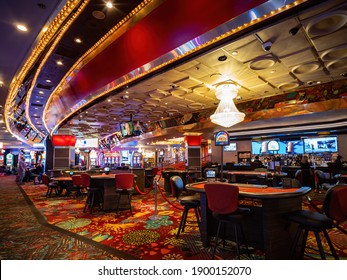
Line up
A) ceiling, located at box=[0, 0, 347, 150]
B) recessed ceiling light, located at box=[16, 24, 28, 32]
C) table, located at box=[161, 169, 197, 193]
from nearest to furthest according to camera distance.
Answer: recessed ceiling light, located at box=[16, 24, 28, 32], ceiling, located at box=[0, 0, 347, 150], table, located at box=[161, 169, 197, 193]

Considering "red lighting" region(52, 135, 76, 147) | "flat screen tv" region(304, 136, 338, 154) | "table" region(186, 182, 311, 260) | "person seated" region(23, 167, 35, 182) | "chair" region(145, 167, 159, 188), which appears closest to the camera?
"table" region(186, 182, 311, 260)

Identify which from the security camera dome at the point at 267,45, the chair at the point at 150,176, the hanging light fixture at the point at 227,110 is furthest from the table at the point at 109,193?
the chair at the point at 150,176

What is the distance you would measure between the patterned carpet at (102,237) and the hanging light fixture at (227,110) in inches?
99.6

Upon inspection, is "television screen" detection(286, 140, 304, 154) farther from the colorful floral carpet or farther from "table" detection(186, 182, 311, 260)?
"table" detection(186, 182, 311, 260)

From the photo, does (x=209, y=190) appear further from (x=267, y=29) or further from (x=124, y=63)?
(x=124, y=63)

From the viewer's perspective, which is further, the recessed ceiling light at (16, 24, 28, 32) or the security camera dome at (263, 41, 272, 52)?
the security camera dome at (263, 41, 272, 52)

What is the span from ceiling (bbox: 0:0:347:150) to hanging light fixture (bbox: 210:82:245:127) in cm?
23

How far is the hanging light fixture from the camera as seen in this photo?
542cm

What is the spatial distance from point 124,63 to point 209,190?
326cm

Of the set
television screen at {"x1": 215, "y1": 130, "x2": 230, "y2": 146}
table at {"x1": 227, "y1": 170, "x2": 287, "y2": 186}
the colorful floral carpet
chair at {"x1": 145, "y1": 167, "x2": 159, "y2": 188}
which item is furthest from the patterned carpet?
chair at {"x1": 145, "y1": 167, "x2": 159, "y2": 188}

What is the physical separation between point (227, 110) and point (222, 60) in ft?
4.85

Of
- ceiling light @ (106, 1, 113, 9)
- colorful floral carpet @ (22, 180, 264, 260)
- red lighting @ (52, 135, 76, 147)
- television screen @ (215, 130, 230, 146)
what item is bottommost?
colorful floral carpet @ (22, 180, 264, 260)

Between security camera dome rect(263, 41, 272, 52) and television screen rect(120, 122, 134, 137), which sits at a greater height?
security camera dome rect(263, 41, 272, 52)

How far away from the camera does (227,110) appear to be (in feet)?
18.2
